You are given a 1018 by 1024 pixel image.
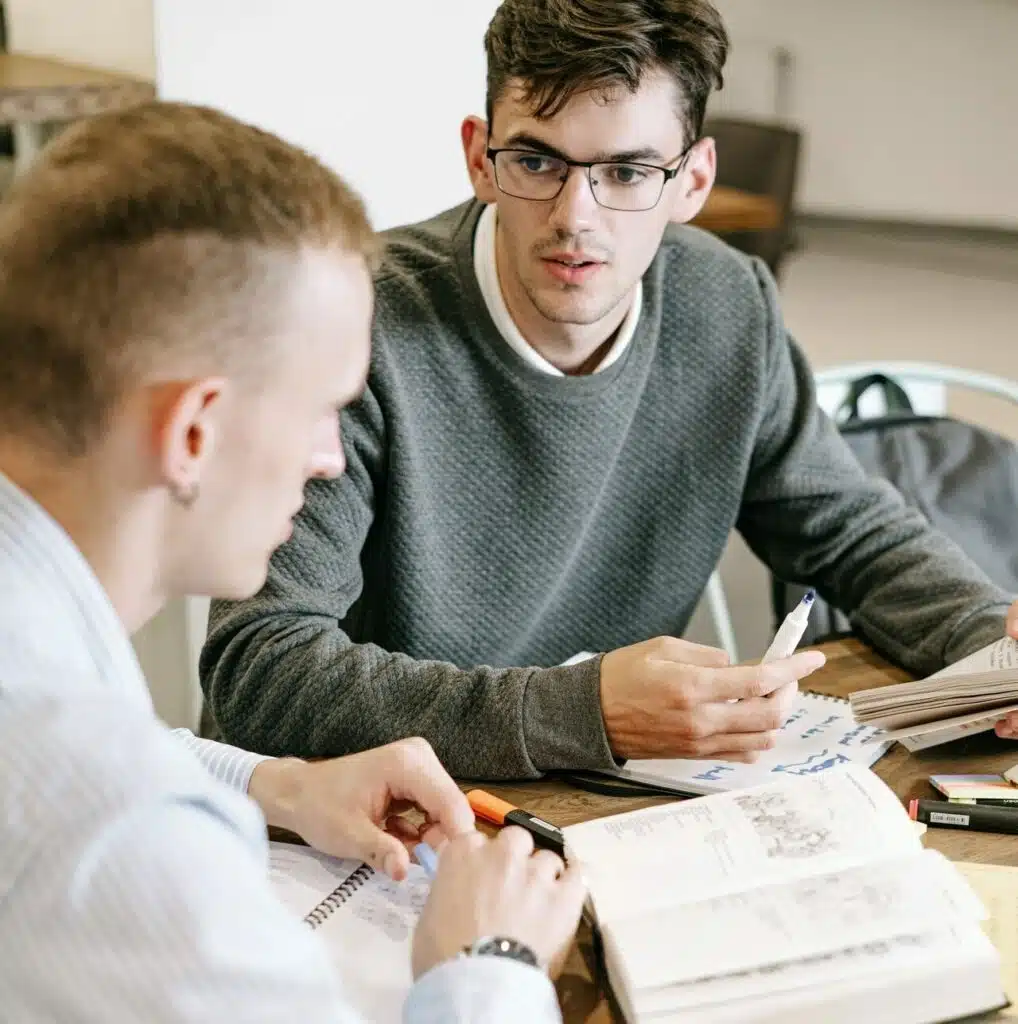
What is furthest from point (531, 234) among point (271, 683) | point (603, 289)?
point (271, 683)

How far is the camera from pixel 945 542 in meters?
1.70

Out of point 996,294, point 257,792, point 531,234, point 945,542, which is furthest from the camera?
point 996,294

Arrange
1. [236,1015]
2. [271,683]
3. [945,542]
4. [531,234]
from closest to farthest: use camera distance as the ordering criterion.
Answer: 1. [236,1015]
2. [271,683]
3. [531,234]
4. [945,542]

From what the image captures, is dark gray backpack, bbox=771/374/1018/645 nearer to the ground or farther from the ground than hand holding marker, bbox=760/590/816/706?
nearer to the ground

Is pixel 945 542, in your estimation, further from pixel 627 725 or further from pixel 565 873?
pixel 565 873

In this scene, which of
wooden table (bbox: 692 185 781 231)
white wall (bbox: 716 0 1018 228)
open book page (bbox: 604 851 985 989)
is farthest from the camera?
white wall (bbox: 716 0 1018 228)

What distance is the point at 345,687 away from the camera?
4.30 feet

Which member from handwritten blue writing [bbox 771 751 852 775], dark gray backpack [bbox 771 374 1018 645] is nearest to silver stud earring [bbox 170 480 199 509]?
handwritten blue writing [bbox 771 751 852 775]

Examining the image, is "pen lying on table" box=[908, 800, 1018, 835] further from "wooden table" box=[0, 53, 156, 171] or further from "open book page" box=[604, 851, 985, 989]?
"wooden table" box=[0, 53, 156, 171]

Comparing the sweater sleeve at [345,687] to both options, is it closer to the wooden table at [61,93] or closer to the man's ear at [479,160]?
the man's ear at [479,160]

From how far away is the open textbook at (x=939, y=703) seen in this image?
1.24m

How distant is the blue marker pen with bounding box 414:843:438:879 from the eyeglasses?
28.5 inches

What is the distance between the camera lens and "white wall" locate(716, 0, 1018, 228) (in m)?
3.55

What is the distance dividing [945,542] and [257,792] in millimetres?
933
